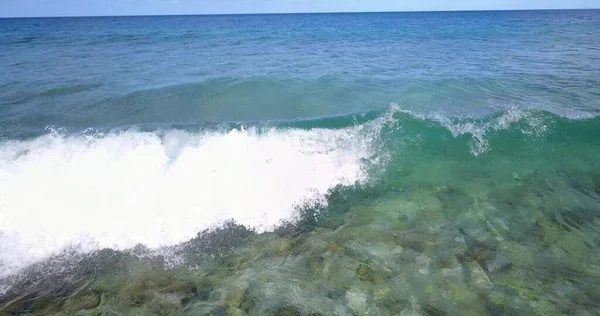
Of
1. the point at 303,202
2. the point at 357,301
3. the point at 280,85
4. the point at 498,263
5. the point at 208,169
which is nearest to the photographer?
the point at 357,301

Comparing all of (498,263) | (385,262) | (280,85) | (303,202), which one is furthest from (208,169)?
(280,85)

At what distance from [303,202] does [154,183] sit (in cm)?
320

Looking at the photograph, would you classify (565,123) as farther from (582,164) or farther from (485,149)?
(485,149)

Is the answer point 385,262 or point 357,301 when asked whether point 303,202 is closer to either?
point 385,262

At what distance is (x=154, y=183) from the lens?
7262 millimetres

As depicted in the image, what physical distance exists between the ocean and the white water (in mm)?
39

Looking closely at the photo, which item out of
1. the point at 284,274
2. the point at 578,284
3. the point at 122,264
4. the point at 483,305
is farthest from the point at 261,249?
the point at 578,284

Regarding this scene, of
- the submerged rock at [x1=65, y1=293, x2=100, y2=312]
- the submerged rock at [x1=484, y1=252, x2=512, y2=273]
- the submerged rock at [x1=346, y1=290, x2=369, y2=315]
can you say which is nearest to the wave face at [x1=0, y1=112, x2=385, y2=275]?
the submerged rock at [x1=65, y1=293, x2=100, y2=312]

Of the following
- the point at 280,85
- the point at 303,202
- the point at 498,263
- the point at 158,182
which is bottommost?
the point at 498,263

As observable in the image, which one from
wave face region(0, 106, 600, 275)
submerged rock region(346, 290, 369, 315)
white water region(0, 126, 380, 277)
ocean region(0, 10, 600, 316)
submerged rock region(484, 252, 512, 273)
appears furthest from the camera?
wave face region(0, 106, 600, 275)

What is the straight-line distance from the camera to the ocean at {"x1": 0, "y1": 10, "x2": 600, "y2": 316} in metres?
4.65

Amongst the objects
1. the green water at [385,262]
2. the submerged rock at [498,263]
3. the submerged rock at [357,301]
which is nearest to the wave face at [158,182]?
the green water at [385,262]

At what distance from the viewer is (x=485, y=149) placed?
867cm

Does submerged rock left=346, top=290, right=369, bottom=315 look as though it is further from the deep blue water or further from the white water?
the deep blue water
